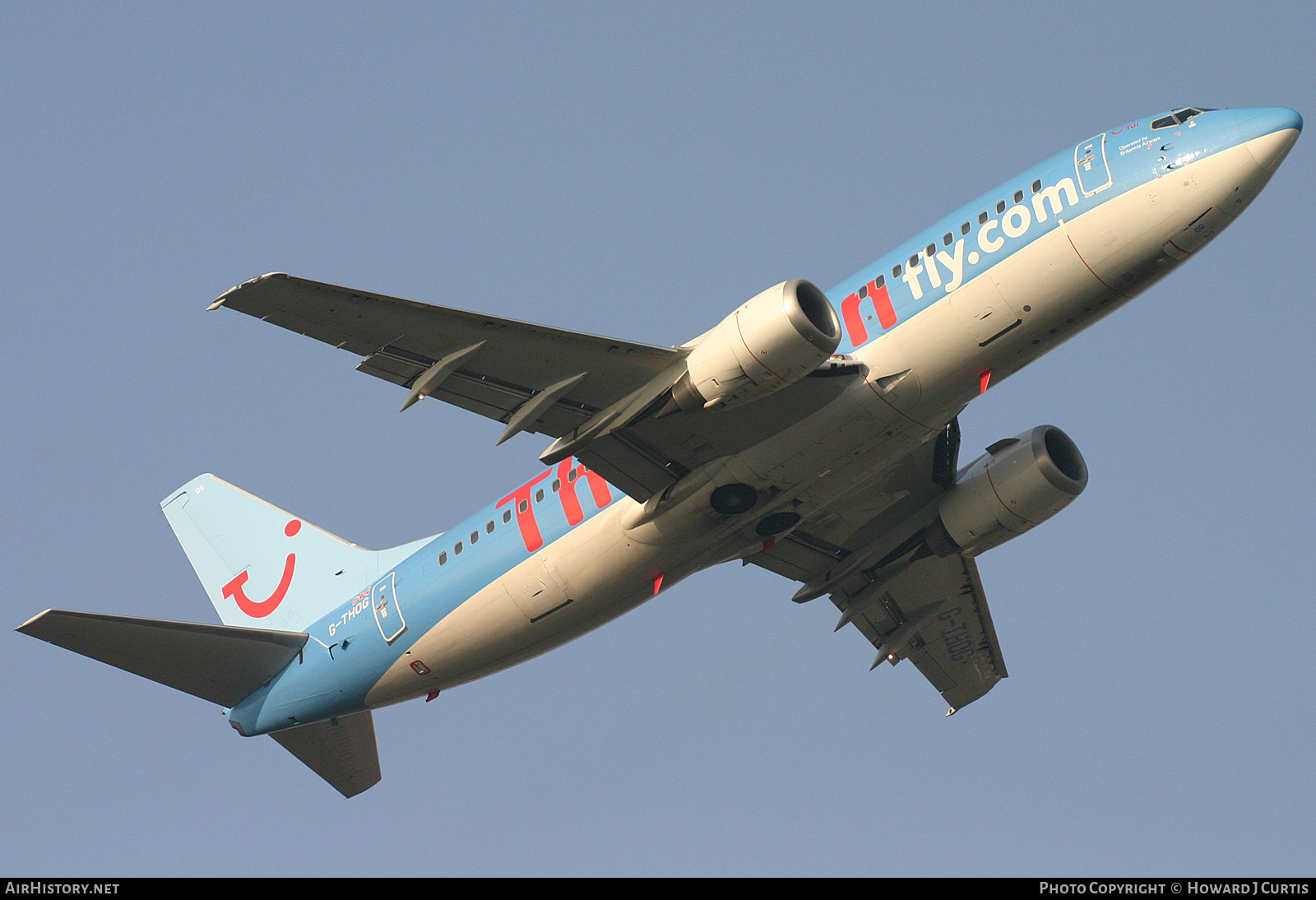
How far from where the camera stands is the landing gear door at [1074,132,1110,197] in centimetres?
2712

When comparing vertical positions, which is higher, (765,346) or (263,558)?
(263,558)

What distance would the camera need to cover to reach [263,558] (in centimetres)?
3862

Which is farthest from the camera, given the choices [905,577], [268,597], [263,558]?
[263,558]

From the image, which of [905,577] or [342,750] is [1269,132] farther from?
[342,750]

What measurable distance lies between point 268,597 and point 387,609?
6039 millimetres

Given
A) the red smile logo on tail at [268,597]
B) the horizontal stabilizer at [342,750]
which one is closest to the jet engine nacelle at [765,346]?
the horizontal stabilizer at [342,750]

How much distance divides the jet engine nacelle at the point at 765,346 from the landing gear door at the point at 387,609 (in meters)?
10.2

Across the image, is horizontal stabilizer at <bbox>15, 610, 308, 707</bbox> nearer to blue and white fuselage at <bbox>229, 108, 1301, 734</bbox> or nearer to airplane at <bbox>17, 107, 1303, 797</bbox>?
airplane at <bbox>17, 107, 1303, 797</bbox>

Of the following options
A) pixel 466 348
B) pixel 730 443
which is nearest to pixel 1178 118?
pixel 730 443

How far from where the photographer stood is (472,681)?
109 feet

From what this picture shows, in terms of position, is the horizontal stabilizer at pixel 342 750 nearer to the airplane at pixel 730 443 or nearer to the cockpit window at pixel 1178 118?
the airplane at pixel 730 443

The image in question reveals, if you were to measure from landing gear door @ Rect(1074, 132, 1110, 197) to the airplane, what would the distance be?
4cm

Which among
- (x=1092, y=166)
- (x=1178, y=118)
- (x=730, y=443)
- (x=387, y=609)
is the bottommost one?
(x=387, y=609)

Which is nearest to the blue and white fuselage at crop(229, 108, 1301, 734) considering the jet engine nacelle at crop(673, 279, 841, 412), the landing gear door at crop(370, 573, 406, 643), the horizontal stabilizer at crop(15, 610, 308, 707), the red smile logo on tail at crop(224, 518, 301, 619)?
the landing gear door at crop(370, 573, 406, 643)
